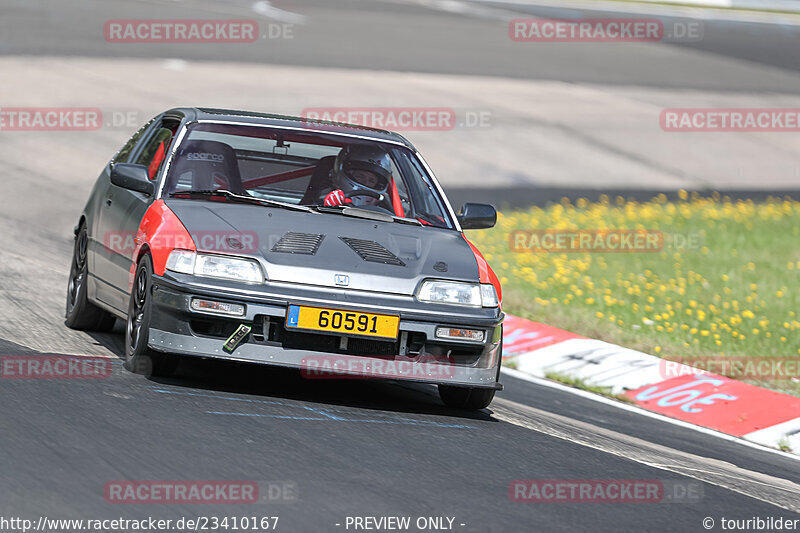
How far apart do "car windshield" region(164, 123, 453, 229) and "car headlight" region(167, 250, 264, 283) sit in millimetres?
876

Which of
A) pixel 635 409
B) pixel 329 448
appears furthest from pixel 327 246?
pixel 635 409

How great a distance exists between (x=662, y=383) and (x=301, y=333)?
3.93 m

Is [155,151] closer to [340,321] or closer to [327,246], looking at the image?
[327,246]

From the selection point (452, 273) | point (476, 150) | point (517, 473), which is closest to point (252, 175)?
point (452, 273)

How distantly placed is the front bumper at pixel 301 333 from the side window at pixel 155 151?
5.50 feet

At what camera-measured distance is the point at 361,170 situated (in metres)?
8.28

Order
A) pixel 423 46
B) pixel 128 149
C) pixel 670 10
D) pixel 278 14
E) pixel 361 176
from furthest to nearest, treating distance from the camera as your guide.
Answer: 1. pixel 670 10
2. pixel 278 14
3. pixel 423 46
4. pixel 128 149
5. pixel 361 176

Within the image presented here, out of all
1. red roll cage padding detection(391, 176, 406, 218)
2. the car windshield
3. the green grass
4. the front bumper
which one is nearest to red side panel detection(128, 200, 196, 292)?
the front bumper

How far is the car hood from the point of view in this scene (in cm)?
677

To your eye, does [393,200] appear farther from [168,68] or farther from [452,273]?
[168,68]

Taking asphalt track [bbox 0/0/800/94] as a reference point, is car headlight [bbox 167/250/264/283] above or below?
below

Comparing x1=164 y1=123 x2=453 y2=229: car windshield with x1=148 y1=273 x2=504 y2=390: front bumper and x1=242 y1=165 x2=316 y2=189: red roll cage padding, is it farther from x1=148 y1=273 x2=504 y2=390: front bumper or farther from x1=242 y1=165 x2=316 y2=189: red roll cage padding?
x1=148 y1=273 x2=504 y2=390: front bumper

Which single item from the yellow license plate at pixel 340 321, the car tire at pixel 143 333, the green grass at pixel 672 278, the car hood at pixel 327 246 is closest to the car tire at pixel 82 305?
the car tire at pixel 143 333

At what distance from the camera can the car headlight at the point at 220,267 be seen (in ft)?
21.9
